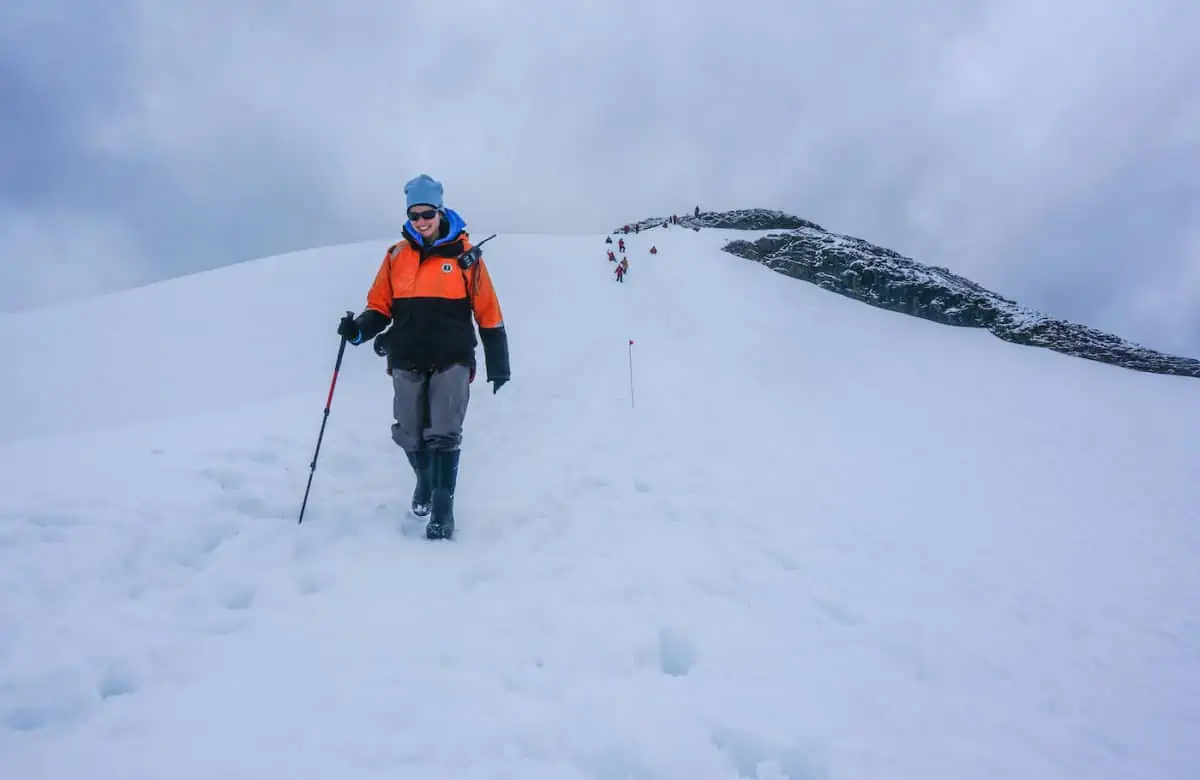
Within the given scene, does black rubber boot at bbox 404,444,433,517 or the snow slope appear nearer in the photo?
the snow slope

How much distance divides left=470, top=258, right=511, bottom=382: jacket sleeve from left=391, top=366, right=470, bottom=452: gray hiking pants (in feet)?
0.93

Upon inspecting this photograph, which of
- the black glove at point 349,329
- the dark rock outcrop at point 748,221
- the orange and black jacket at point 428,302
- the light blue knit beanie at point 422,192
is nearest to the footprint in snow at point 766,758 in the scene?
the orange and black jacket at point 428,302

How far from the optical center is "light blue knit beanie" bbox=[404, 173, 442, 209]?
534 centimetres

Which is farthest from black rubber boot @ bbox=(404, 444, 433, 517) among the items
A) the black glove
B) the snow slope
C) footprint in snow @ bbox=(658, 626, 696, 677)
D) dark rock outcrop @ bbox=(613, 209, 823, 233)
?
dark rock outcrop @ bbox=(613, 209, 823, 233)

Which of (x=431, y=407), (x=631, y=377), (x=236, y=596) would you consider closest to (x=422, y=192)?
(x=431, y=407)

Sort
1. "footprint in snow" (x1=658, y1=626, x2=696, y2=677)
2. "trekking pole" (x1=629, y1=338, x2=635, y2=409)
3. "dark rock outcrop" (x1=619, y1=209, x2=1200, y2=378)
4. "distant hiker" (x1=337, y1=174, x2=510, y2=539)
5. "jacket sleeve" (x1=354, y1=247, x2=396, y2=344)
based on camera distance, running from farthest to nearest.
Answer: "dark rock outcrop" (x1=619, y1=209, x2=1200, y2=378) → "trekking pole" (x1=629, y1=338, x2=635, y2=409) → "jacket sleeve" (x1=354, y1=247, x2=396, y2=344) → "distant hiker" (x1=337, y1=174, x2=510, y2=539) → "footprint in snow" (x1=658, y1=626, x2=696, y2=677)

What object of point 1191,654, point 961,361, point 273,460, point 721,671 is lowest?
point 1191,654

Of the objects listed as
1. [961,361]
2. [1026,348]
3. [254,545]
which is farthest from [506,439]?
[1026,348]

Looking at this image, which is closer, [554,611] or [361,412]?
[554,611]

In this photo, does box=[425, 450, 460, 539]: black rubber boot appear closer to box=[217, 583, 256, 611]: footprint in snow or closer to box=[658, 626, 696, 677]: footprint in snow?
box=[217, 583, 256, 611]: footprint in snow

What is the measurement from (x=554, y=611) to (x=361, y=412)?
581 centimetres

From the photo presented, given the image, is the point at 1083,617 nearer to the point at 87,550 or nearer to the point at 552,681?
the point at 552,681

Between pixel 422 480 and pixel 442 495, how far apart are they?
374 millimetres

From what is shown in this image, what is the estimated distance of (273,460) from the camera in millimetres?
6426
